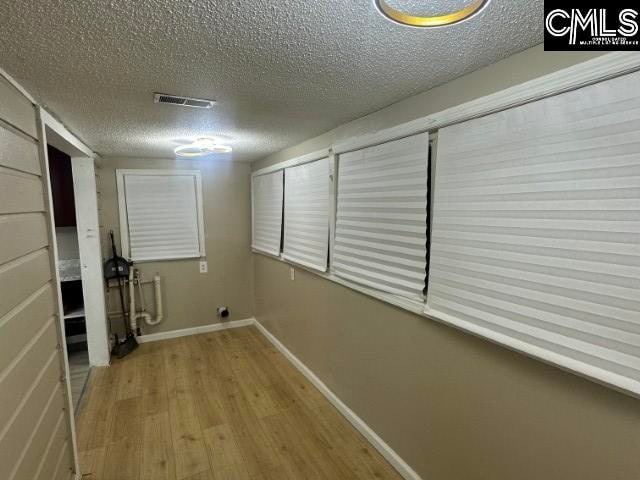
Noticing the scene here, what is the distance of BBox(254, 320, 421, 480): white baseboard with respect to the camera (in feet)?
6.48

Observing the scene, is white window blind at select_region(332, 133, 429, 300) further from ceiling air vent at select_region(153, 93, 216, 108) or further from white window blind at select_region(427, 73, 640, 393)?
ceiling air vent at select_region(153, 93, 216, 108)

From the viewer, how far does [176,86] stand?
1474 millimetres

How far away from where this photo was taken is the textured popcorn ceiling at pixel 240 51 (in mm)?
922

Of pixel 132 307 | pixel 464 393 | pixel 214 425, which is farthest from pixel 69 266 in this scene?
pixel 464 393

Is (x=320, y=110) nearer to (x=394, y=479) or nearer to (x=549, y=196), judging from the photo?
(x=549, y=196)

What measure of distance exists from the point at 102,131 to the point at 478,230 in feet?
8.21

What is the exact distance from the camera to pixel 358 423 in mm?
2357

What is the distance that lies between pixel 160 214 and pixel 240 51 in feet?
10.2

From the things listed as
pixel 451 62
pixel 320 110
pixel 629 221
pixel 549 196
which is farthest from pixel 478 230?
pixel 320 110

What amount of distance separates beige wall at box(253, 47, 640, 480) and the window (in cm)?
189

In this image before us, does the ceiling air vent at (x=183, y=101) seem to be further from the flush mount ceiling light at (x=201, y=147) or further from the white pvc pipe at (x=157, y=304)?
the white pvc pipe at (x=157, y=304)

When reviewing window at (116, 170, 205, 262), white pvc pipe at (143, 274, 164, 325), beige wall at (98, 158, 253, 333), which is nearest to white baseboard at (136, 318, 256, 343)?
beige wall at (98, 158, 253, 333)

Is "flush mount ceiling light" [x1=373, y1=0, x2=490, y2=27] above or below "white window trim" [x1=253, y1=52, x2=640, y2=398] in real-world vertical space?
above

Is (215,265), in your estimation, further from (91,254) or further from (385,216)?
(385,216)
